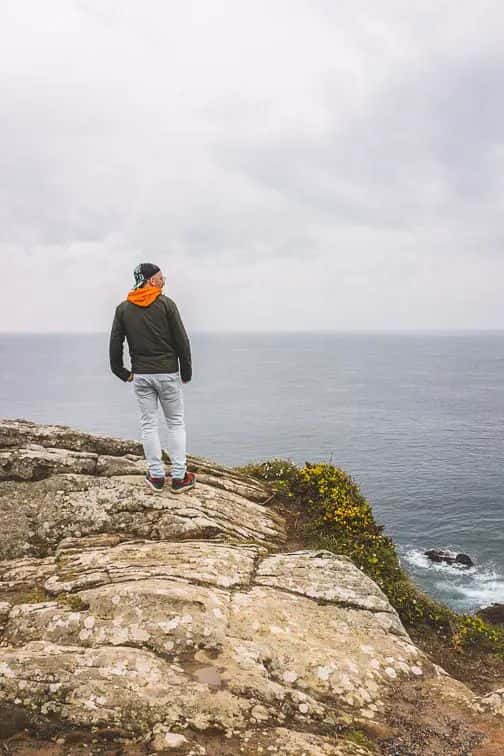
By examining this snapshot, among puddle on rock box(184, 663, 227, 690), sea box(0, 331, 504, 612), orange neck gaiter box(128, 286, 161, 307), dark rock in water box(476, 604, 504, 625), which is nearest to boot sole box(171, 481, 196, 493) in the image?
orange neck gaiter box(128, 286, 161, 307)

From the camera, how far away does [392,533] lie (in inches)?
2292

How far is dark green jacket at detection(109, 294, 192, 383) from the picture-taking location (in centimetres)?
1009

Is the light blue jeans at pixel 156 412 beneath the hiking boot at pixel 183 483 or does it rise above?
above

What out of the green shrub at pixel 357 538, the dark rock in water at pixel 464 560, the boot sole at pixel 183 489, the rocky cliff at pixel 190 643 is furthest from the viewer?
the dark rock in water at pixel 464 560

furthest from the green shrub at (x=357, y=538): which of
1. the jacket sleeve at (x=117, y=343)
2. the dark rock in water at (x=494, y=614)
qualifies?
the dark rock in water at (x=494, y=614)

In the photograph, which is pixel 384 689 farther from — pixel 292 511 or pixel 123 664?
pixel 292 511

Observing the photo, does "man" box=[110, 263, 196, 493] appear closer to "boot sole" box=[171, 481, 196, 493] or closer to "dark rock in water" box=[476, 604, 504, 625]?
"boot sole" box=[171, 481, 196, 493]

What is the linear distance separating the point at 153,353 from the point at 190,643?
5.55m

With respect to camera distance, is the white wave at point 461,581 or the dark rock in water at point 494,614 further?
the white wave at point 461,581

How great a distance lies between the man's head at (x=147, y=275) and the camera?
32.9 ft

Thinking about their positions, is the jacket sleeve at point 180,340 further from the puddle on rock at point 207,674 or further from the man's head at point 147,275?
the puddle on rock at point 207,674

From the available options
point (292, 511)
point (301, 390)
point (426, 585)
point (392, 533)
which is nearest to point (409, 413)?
point (301, 390)

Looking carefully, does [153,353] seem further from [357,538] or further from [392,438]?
[392,438]

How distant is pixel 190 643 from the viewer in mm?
6758
